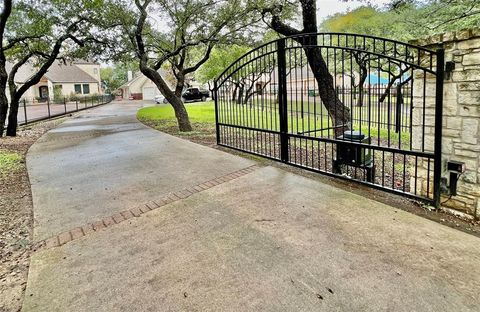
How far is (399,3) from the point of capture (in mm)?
7070

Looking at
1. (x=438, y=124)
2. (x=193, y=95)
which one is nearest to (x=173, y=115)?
(x=438, y=124)

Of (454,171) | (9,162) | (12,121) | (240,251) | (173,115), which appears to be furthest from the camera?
(173,115)

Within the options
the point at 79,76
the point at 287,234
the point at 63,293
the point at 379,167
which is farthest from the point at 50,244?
the point at 79,76

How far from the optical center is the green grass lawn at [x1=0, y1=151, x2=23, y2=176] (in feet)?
18.9

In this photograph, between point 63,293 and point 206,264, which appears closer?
point 63,293

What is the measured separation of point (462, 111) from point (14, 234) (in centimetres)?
457

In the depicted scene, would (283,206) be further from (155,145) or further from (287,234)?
(155,145)

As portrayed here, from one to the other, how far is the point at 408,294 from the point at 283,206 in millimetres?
1704

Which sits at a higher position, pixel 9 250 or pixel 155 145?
pixel 155 145

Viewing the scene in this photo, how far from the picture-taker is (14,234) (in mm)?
3301

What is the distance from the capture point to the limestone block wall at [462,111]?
2965 millimetres

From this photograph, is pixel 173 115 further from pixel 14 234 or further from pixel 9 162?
pixel 14 234

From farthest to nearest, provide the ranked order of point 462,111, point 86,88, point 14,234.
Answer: point 86,88
point 14,234
point 462,111

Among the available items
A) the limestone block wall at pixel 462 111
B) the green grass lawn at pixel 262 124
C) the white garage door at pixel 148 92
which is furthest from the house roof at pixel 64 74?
the limestone block wall at pixel 462 111
